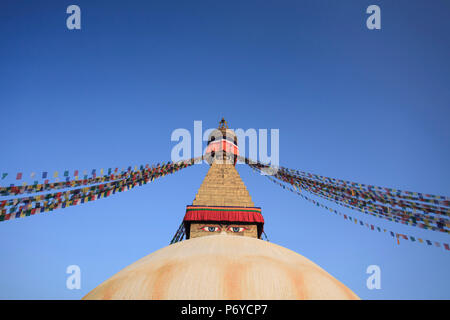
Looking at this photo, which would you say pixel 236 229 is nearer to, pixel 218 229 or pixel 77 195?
pixel 218 229

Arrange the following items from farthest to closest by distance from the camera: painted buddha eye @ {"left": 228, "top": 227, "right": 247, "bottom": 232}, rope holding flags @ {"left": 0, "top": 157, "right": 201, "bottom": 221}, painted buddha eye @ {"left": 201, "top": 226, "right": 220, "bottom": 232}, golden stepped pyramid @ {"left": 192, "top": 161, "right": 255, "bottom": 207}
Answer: golden stepped pyramid @ {"left": 192, "top": 161, "right": 255, "bottom": 207} < painted buddha eye @ {"left": 228, "top": 227, "right": 247, "bottom": 232} < painted buddha eye @ {"left": 201, "top": 226, "right": 220, "bottom": 232} < rope holding flags @ {"left": 0, "top": 157, "right": 201, "bottom": 221}

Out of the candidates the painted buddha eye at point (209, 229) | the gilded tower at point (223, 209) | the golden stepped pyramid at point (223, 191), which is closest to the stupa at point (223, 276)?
the gilded tower at point (223, 209)

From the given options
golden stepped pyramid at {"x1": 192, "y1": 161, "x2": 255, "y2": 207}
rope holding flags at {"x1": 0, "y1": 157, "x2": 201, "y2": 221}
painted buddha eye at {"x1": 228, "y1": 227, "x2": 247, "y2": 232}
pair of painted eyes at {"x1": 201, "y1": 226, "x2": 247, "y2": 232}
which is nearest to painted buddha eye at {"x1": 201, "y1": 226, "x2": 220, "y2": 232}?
pair of painted eyes at {"x1": 201, "y1": 226, "x2": 247, "y2": 232}

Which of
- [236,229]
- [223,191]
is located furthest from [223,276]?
[223,191]

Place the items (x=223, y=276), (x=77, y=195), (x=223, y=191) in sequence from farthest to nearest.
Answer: (x=223, y=191) < (x=77, y=195) < (x=223, y=276)

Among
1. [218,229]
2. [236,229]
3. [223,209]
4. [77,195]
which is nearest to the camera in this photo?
[77,195]

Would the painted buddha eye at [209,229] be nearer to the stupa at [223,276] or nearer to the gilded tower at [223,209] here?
the gilded tower at [223,209]

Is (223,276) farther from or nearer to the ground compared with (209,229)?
farther from the ground

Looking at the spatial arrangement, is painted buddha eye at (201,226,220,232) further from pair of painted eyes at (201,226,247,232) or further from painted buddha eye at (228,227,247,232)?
painted buddha eye at (228,227,247,232)

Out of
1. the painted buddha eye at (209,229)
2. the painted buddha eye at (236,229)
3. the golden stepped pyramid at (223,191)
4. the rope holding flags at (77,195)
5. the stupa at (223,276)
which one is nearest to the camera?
the stupa at (223,276)

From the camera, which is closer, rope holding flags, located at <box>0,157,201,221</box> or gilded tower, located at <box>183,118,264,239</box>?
rope holding flags, located at <box>0,157,201,221</box>

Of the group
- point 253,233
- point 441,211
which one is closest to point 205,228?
point 253,233
